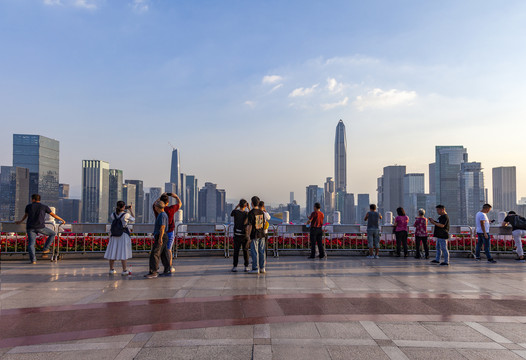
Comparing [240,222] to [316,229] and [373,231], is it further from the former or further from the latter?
[373,231]

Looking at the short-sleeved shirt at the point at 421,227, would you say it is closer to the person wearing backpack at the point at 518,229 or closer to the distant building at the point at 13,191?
the person wearing backpack at the point at 518,229

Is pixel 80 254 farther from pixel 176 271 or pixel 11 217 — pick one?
pixel 11 217

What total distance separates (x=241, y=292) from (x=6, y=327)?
13.1 feet

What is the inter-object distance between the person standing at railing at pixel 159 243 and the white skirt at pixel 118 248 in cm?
A: 71

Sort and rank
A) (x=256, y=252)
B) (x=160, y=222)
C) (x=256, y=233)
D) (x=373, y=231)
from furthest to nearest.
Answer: (x=373, y=231)
(x=256, y=252)
(x=256, y=233)
(x=160, y=222)

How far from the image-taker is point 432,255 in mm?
15430

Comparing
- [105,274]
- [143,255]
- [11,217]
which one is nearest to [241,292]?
[105,274]

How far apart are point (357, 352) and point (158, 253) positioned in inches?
255

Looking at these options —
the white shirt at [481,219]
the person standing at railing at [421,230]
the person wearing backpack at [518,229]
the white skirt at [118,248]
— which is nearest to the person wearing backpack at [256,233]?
the white skirt at [118,248]

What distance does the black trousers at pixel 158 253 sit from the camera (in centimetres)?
963

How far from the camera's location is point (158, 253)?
9.75 m

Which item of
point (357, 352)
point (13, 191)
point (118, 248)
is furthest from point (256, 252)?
point (13, 191)

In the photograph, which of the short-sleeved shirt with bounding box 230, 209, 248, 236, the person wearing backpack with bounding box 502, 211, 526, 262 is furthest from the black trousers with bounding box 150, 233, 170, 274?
the person wearing backpack with bounding box 502, 211, 526, 262

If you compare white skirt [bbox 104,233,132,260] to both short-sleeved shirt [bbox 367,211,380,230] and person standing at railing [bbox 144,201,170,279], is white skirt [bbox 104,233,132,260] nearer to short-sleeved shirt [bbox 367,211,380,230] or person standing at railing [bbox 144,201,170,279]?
person standing at railing [bbox 144,201,170,279]
